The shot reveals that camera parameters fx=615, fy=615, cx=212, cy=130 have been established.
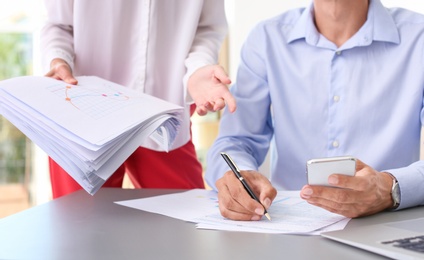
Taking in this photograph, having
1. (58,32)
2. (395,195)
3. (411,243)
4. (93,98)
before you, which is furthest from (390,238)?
(58,32)

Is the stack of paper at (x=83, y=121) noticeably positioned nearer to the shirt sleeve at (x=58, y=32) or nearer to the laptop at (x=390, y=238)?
the shirt sleeve at (x=58, y=32)

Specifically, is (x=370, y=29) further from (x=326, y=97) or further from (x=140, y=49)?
(x=140, y=49)

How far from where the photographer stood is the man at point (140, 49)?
1.57 metres

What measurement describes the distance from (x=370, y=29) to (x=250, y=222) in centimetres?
70

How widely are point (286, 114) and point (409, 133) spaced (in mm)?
305

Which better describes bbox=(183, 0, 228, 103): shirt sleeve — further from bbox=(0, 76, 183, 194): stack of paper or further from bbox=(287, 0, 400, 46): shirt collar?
bbox=(0, 76, 183, 194): stack of paper

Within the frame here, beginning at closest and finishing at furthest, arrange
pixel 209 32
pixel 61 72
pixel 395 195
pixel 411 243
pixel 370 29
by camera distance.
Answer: pixel 411 243 → pixel 395 195 → pixel 61 72 → pixel 370 29 → pixel 209 32

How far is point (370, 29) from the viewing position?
1.51 metres

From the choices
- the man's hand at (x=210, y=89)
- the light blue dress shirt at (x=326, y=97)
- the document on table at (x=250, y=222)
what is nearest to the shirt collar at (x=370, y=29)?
the light blue dress shirt at (x=326, y=97)

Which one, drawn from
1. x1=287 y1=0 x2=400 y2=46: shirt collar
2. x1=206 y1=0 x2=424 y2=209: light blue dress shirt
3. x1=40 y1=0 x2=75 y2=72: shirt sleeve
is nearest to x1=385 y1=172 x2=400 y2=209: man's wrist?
x1=206 y1=0 x2=424 y2=209: light blue dress shirt

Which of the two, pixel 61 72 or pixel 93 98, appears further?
pixel 61 72

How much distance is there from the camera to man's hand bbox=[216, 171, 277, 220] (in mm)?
1061

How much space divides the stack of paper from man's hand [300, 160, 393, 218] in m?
0.35

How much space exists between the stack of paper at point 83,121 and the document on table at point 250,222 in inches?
4.6
